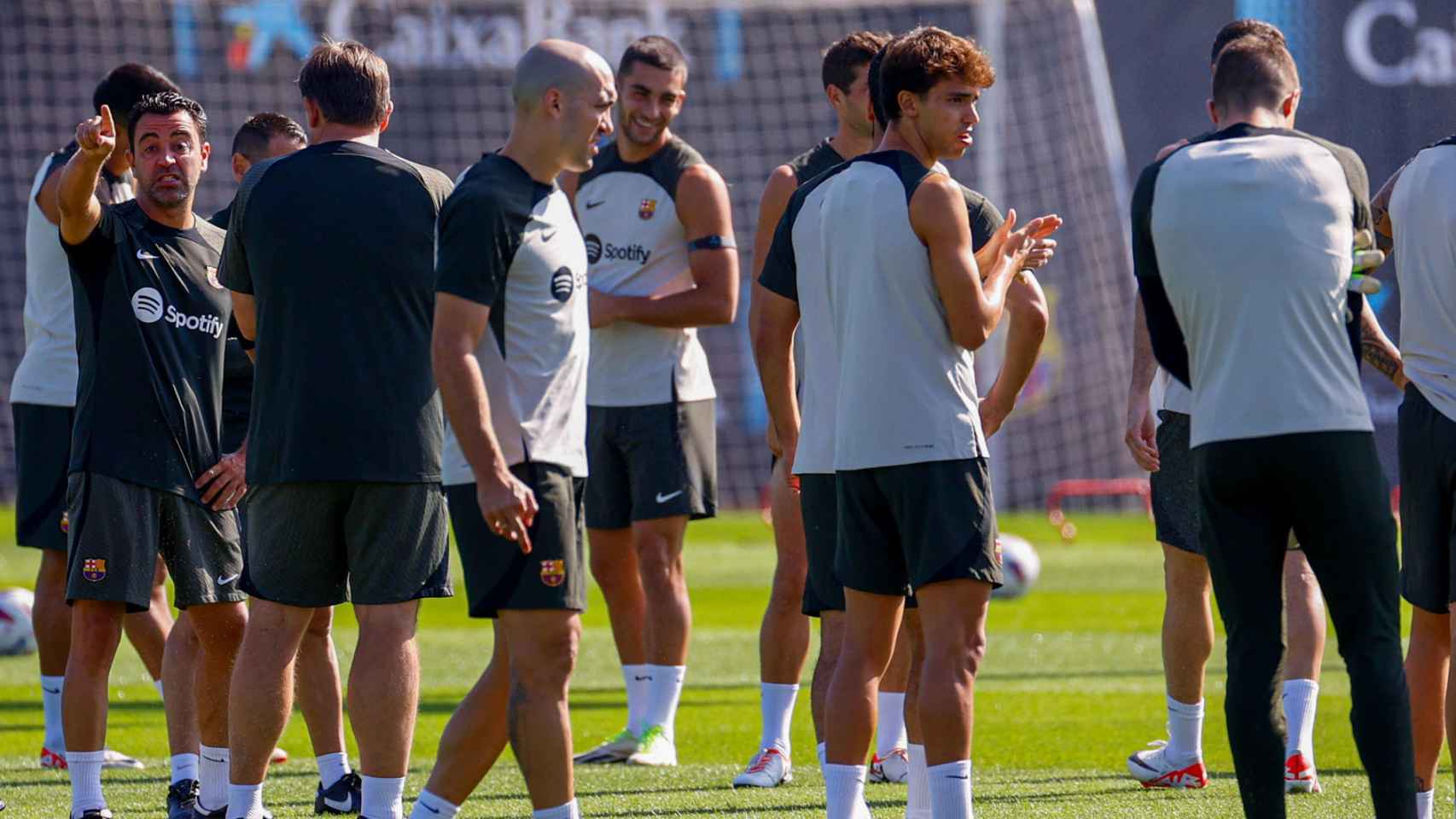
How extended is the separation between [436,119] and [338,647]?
1295cm

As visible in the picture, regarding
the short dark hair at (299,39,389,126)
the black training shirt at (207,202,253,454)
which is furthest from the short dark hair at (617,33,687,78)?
the short dark hair at (299,39,389,126)

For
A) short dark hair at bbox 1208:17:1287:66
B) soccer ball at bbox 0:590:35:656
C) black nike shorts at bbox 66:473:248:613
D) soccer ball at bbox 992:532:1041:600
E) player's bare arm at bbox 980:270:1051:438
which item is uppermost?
short dark hair at bbox 1208:17:1287:66

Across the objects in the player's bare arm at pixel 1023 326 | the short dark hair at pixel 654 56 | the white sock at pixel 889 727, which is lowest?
the white sock at pixel 889 727

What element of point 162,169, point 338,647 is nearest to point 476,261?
point 162,169

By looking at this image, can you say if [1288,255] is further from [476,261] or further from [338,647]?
[338,647]

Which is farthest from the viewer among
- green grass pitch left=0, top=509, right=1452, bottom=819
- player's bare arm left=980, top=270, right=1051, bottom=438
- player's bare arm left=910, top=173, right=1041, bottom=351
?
green grass pitch left=0, top=509, right=1452, bottom=819

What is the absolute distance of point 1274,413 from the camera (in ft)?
13.8

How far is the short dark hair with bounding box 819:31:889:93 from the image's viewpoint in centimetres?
606

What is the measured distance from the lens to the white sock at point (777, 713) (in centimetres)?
652

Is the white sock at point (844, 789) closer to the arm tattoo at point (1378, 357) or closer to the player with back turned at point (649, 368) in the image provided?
the arm tattoo at point (1378, 357)

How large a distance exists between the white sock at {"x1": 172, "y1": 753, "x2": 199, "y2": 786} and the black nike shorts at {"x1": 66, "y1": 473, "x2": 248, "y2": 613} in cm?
52

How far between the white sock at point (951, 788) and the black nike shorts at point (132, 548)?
2.23 metres

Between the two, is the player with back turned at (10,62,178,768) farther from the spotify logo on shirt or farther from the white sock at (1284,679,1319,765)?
the white sock at (1284,679,1319,765)

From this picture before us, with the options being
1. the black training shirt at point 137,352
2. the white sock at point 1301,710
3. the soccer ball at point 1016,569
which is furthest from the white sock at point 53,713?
the soccer ball at point 1016,569
